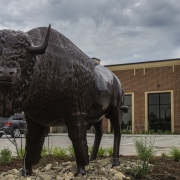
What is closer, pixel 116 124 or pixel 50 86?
pixel 50 86

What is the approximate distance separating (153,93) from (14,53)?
26.5m

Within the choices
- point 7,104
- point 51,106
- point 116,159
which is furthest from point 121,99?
point 7,104

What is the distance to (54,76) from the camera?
434 cm

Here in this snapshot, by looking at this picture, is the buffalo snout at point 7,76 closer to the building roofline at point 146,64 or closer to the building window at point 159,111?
the building roofline at point 146,64

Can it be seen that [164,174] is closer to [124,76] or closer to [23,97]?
[23,97]

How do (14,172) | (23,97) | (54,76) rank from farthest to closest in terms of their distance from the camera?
(14,172) → (54,76) → (23,97)

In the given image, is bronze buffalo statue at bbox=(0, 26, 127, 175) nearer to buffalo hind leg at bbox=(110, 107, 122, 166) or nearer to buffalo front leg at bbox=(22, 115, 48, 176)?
buffalo front leg at bbox=(22, 115, 48, 176)

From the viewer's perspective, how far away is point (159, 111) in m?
29.6

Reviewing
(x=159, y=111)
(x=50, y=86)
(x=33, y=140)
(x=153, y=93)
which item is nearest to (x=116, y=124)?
(x=33, y=140)

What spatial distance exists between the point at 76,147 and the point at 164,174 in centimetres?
164

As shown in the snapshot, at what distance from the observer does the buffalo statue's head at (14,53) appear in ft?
11.4

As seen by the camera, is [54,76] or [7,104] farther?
[54,76]

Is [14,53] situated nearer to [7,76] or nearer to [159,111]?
[7,76]

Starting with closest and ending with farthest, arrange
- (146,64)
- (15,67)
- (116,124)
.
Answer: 1. (15,67)
2. (116,124)
3. (146,64)
